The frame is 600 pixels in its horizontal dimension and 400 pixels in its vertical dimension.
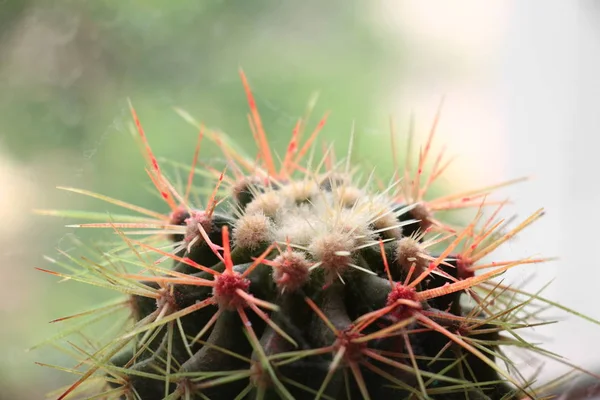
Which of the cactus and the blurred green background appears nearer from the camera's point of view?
the cactus

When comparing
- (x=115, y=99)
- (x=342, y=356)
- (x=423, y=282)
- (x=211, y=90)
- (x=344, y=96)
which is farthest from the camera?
(x=344, y=96)

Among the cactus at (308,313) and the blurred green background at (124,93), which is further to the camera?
the blurred green background at (124,93)

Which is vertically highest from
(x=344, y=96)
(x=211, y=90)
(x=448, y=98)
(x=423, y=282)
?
(x=448, y=98)

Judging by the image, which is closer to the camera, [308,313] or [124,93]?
[308,313]

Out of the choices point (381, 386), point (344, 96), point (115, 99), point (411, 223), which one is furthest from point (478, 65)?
point (381, 386)

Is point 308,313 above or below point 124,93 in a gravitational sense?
below

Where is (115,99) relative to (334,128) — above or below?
below

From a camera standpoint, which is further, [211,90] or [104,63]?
[211,90]

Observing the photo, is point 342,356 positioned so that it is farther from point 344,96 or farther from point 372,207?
point 344,96
